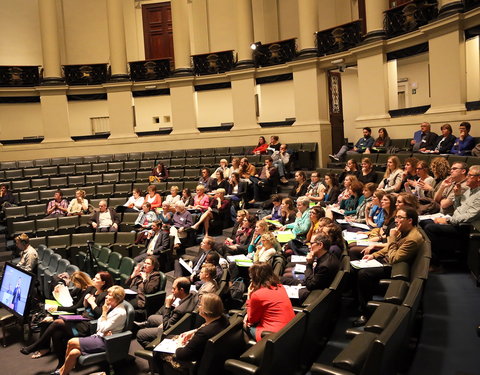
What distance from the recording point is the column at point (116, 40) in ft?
54.0

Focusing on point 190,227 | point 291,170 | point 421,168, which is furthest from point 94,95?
point 421,168

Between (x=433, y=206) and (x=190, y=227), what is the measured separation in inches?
176

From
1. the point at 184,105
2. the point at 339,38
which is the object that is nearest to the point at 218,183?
the point at 339,38

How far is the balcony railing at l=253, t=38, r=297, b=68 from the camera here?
1474 centimetres

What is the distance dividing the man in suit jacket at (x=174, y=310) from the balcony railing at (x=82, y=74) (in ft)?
44.1

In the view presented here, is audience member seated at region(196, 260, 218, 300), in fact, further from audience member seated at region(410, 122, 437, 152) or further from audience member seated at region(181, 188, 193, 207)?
audience member seated at region(410, 122, 437, 152)

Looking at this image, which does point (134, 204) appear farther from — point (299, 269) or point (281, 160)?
point (299, 269)

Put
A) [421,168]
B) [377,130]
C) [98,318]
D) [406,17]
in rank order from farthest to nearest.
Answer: [377,130] → [406,17] → [421,168] → [98,318]

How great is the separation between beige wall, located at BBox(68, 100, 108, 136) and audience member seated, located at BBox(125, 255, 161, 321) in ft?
44.7

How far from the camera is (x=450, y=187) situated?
223 inches

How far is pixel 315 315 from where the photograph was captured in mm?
3525

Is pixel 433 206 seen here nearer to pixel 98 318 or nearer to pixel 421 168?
pixel 421 168

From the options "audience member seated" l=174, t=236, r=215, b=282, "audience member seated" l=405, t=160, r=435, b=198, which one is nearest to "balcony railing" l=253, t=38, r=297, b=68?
"audience member seated" l=405, t=160, r=435, b=198

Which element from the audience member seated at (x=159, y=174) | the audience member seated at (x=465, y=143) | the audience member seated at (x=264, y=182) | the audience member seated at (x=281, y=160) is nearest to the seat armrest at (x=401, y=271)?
the audience member seated at (x=465, y=143)
